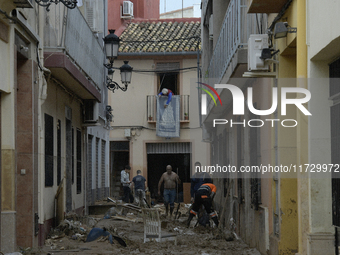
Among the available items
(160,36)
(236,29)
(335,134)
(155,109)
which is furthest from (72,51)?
(160,36)

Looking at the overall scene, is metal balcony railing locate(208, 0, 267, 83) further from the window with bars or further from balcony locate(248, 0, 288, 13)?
the window with bars

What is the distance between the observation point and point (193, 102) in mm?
27141

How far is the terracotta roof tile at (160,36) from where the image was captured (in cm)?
2784

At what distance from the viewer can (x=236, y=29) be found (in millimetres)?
10469

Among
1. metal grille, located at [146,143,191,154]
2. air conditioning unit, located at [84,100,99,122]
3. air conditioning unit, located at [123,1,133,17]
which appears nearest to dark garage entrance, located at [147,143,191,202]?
metal grille, located at [146,143,191,154]

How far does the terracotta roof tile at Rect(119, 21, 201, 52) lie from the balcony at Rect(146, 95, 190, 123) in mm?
2308

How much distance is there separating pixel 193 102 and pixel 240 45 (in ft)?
56.0

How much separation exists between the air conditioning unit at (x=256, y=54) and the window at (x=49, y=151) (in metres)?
5.55

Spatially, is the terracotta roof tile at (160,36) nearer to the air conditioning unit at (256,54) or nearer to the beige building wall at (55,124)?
the beige building wall at (55,124)

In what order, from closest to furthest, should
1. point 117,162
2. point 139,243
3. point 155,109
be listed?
point 139,243, point 155,109, point 117,162

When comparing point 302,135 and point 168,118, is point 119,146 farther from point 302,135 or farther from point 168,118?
point 302,135

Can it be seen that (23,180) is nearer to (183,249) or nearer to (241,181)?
(183,249)

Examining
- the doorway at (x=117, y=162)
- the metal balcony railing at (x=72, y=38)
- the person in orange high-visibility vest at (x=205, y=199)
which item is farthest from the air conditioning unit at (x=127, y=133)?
the person in orange high-visibility vest at (x=205, y=199)

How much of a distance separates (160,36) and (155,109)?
12.9 feet
